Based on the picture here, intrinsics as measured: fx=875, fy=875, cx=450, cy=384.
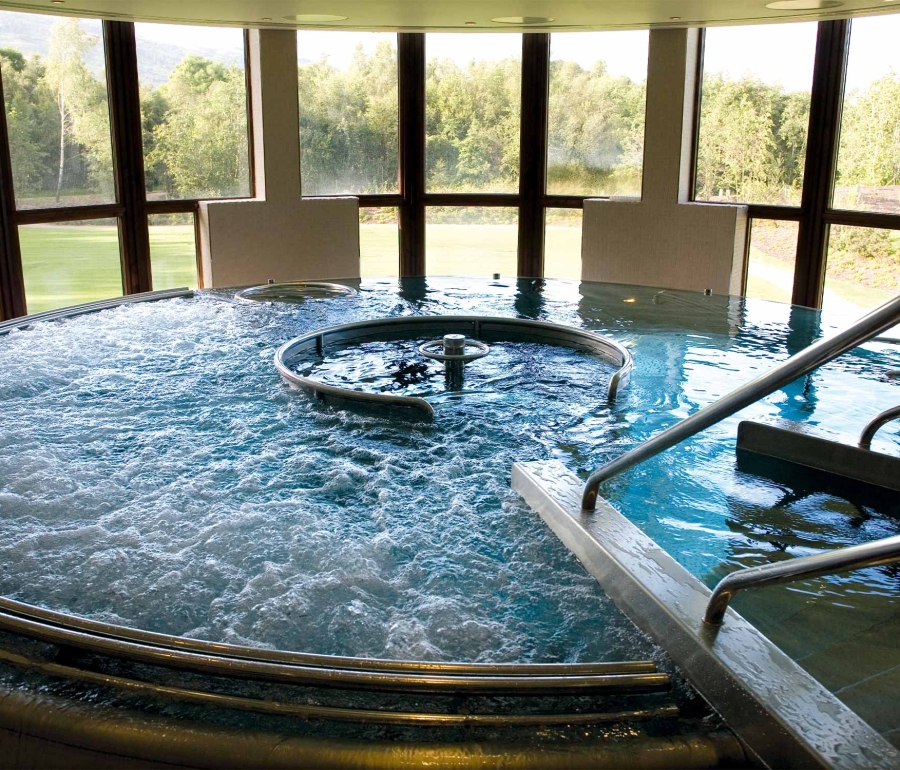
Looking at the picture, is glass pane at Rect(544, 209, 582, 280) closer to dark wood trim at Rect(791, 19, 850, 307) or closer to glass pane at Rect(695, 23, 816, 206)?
glass pane at Rect(695, 23, 816, 206)

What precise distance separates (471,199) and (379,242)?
116 cm

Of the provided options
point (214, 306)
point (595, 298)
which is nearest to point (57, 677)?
point (214, 306)

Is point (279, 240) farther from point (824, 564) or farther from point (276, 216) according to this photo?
point (824, 564)

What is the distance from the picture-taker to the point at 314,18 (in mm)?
6285

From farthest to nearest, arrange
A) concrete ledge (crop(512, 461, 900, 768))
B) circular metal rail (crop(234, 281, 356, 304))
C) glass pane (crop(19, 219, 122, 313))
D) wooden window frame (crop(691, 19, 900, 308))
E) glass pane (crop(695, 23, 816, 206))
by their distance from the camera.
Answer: glass pane (crop(695, 23, 816, 206)) → glass pane (crop(19, 219, 122, 313)) → wooden window frame (crop(691, 19, 900, 308)) → circular metal rail (crop(234, 281, 356, 304)) → concrete ledge (crop(512, 461, 900, 768))

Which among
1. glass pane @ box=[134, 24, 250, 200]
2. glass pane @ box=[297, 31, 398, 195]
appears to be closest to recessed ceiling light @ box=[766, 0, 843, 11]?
glass pane @ box=[297, 31, 398, 195]

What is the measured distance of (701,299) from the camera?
6.73 metres

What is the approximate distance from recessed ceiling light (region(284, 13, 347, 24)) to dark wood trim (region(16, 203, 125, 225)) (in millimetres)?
3046

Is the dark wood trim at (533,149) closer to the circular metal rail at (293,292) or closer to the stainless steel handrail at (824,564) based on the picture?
the circular metal rail at (293,292)

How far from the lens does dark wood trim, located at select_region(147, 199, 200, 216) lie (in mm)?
8711

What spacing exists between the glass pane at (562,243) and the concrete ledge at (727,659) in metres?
7.36

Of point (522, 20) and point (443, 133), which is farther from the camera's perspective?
point (443, 133)

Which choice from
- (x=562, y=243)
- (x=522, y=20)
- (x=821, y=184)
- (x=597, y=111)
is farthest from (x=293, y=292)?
(x=821, y=184)

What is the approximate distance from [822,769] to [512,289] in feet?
18.4
